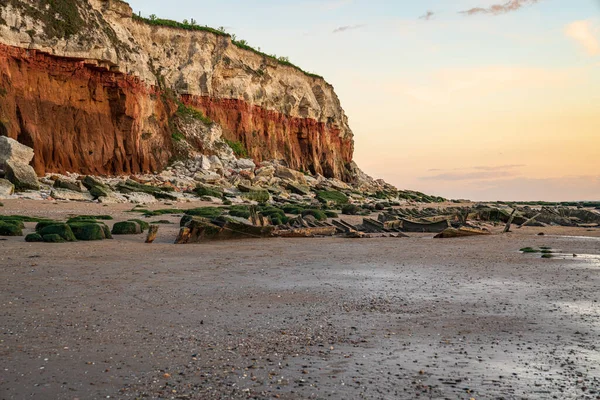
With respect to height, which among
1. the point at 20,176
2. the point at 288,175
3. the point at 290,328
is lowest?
the point at 290,328

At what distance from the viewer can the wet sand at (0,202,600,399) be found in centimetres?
329

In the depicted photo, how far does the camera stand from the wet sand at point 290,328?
3293 millimetres

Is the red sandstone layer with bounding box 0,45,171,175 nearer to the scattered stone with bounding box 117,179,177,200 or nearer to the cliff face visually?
the cliff face

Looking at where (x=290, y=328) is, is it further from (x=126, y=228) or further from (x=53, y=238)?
(x=126, y=228)

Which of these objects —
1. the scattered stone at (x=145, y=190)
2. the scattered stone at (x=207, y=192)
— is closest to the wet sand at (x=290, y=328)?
the scattered stone at (x=145, y=190)

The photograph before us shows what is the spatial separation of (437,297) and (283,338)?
2510 millimetres

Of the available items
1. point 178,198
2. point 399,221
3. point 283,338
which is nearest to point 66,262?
point 283,338

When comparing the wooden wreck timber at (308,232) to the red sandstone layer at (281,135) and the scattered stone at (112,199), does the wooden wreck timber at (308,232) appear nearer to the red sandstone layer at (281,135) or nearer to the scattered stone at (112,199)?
the scattered stone at (112,199)

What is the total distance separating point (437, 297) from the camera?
243 inches

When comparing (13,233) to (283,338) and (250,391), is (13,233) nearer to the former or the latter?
(283,338)

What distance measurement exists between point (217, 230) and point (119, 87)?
2493cm

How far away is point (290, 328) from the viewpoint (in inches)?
183

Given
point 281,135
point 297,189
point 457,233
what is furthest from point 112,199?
point 281,135

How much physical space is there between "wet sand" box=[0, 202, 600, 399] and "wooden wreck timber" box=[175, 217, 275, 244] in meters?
2.67
